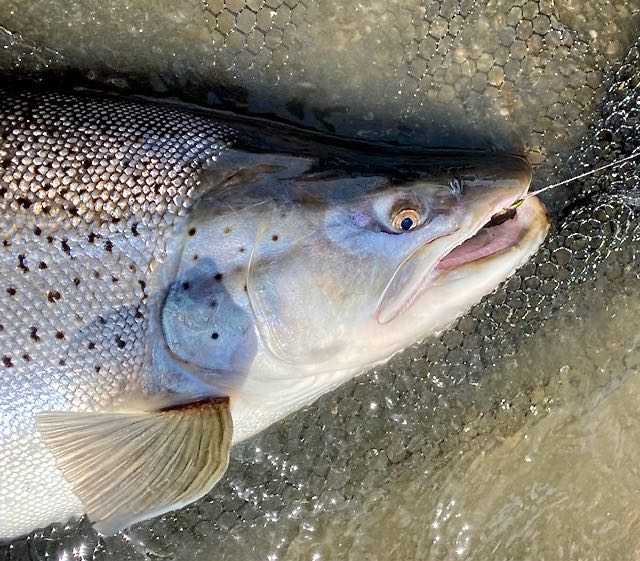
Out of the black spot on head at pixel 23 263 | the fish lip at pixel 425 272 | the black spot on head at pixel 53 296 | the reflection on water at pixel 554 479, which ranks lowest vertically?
the reflection on water at pixel 554 479

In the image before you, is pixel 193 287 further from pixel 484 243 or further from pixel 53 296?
pixel 484 243

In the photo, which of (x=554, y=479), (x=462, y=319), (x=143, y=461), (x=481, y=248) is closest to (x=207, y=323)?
(x=143, y=461)

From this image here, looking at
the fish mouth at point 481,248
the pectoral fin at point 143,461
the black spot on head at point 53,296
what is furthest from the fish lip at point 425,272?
the black spot on head at point 53,296

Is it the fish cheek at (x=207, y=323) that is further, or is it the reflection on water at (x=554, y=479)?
the reflection on water at (x=554, y=479)

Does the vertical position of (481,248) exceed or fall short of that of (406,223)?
it falls short

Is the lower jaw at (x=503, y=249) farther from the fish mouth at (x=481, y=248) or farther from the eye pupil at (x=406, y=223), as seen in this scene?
the eye pupil at (x=406, y=223)

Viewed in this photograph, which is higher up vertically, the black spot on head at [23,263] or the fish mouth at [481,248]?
the black spot on head at [23,263]

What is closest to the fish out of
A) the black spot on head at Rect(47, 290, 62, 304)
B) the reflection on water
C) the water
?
the black spot on head at Rect(47, 290, 62, 304)
